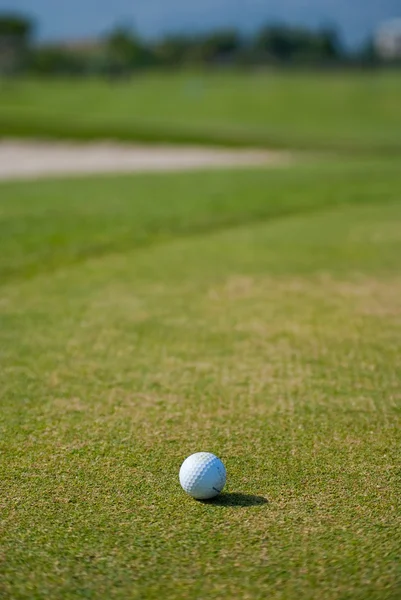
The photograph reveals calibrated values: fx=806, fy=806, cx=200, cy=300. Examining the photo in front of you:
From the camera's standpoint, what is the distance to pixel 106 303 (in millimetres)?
7391

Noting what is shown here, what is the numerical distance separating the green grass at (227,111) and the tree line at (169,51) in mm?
14815

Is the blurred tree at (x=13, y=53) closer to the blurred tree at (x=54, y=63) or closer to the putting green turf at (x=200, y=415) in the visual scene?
the blurred tree at (x=54, y=63)

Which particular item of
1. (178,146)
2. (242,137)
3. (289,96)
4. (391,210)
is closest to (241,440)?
(391,210)

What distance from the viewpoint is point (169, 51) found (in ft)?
322

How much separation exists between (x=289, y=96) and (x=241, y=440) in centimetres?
4732

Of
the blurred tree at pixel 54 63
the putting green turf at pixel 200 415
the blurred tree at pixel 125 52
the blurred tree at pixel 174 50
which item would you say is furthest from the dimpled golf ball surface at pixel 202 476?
the blurred tree at pixel 174 50

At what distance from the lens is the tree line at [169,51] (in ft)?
258

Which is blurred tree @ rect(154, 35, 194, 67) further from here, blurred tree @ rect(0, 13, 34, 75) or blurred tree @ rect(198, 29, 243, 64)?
blurred tree @ rect(0, 13, 34, 75)

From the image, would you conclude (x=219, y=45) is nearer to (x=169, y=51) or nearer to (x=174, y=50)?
(x=174, y=50)

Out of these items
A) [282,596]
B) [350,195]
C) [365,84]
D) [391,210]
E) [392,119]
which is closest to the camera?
[282,596]

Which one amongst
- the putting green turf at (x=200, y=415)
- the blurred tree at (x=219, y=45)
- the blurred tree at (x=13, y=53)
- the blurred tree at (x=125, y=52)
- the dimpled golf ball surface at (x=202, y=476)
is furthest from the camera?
the blurred tree at (x=219, y=45)

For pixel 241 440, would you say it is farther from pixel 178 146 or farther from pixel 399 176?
pixel 178 146

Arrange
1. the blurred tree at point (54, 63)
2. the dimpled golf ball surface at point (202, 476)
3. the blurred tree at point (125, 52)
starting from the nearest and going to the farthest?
the dimpled golf ball surface at point (202, 476)
the blurred tree at point (125, 52)
the blurred tree at point (54, 63)

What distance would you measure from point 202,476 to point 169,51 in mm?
99610
